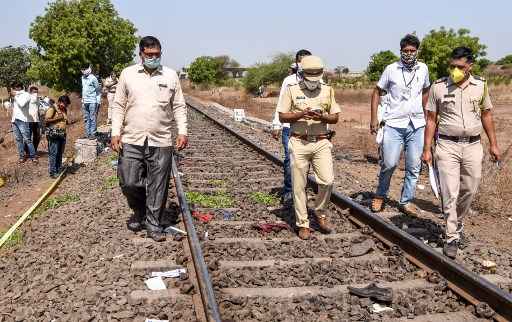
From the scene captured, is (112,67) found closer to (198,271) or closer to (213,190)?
(213,190)

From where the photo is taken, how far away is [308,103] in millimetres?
5594

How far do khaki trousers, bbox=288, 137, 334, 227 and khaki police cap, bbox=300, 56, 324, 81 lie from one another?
709 millimetres

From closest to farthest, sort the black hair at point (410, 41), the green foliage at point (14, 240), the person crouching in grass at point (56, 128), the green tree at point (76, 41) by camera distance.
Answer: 1. the black hair at point (410, 41)
2. the green foliage at point (14, 240)
3. the person crouching in grass at point (56, 128)
4. the green tree at point (76, 41)

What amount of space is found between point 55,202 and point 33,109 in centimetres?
490

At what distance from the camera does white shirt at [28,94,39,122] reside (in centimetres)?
1241

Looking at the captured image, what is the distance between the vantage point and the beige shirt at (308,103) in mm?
5598

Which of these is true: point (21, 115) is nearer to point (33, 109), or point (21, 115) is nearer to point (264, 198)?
point (33, 109)

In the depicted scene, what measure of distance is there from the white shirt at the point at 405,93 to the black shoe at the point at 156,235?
10.2 feet

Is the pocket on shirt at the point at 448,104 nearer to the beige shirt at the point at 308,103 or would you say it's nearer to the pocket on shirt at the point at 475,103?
the pocket on shirt at the point at 475,103

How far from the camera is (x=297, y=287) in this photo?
14.8 feet

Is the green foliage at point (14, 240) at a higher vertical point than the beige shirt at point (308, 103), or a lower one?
lower

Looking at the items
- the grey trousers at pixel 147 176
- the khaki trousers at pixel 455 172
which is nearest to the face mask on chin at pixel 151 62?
the grey trousers at pixel 147 176

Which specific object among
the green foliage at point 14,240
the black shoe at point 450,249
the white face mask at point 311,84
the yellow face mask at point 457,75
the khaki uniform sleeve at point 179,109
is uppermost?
the yellow face mask at point 457,75

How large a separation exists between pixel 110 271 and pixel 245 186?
12.4 ft
